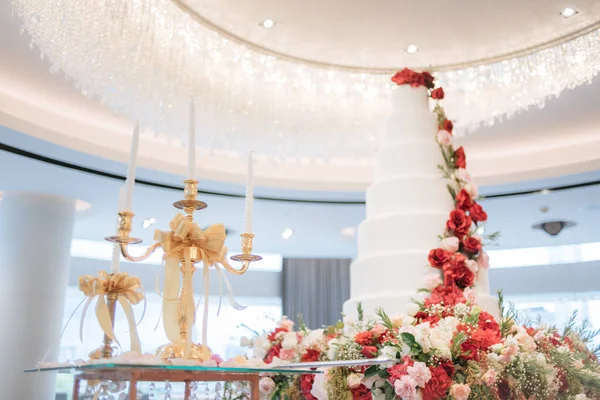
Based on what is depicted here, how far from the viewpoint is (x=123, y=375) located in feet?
5.13

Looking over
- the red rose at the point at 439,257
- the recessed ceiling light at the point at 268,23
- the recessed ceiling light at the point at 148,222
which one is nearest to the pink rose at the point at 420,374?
the red rose at the point at 439,257

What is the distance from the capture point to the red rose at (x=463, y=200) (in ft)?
12.2

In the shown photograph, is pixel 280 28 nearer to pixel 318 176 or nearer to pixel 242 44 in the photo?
pixel 242 44

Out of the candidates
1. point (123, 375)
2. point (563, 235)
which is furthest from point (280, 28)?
point (563, 235)

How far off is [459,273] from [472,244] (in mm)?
227

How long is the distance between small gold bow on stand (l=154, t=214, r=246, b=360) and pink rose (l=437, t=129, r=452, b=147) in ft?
7.85

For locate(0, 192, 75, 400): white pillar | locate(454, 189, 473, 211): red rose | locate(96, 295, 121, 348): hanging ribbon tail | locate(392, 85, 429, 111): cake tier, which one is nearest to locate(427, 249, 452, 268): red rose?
locate(454, 189, 473, 211): red rose

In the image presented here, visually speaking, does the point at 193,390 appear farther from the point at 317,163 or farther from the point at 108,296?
the point at 317,163

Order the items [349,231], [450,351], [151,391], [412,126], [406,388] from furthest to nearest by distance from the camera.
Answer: [349,231] < [412,126] < [450,351] < [406,388] < [151,391]

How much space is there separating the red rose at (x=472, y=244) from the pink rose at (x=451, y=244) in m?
0.07

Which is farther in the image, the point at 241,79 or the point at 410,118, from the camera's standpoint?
the point at 241,79

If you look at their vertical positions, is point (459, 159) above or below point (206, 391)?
above

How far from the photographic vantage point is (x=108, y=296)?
188 centimetres

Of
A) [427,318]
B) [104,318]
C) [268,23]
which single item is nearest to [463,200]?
[427,318]
